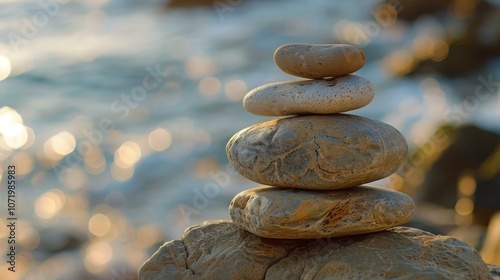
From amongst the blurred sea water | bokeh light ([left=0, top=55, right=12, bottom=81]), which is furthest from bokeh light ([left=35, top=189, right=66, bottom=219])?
bokeh light ([left=0, top=55, right=12, bottom=81])

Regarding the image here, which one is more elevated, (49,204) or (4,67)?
(4,67)

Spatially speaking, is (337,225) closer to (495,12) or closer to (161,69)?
(161,69)

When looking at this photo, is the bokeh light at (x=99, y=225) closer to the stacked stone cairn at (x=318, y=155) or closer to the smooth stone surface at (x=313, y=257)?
the smooth stone surface at (x=313, y=257)

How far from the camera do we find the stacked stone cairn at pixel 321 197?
5.32 meters

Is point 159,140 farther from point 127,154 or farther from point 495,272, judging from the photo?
point 495,272

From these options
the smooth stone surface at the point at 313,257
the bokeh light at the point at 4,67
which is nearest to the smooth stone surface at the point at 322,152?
the smooth stone surface at the point at 313,257

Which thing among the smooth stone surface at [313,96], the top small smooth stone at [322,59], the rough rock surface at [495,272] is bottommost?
the rough rock surface at [495,272]

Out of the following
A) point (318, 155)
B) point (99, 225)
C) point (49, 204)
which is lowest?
point (99, 225)

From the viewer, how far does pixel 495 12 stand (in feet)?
76.9

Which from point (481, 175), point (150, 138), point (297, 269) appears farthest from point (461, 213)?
point (297, 269)

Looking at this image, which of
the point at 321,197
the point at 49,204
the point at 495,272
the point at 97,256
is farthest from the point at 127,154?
the point at 321,197

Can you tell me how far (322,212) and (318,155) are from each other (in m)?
0.40

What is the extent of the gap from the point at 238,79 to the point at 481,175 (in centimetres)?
884

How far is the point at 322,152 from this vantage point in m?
5.32
